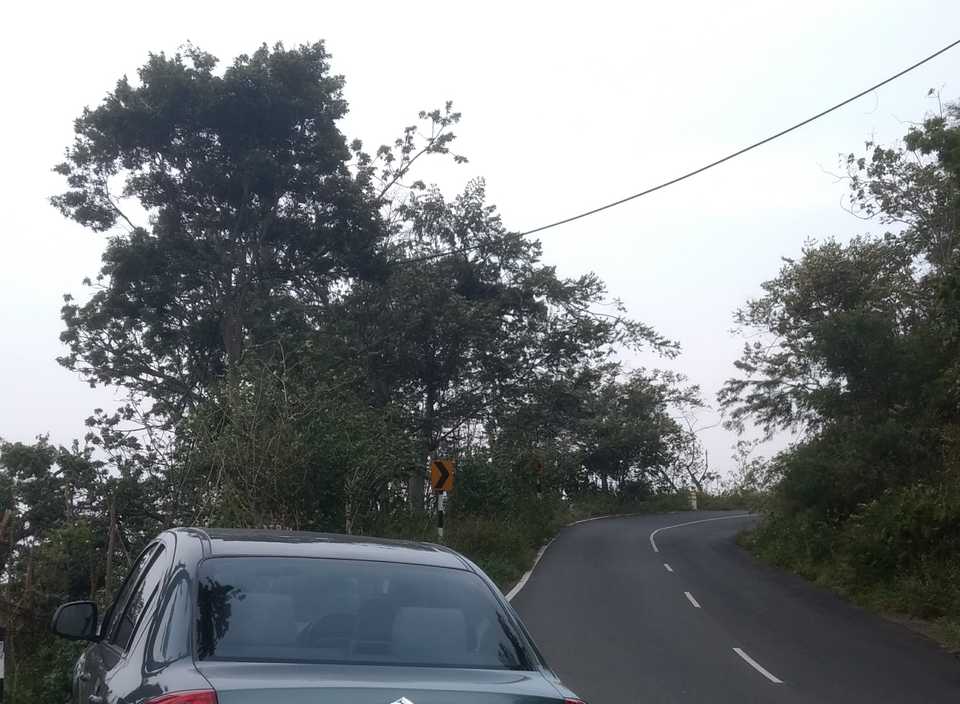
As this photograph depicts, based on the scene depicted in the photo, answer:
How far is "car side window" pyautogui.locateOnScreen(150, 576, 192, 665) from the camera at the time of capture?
12.7 ft

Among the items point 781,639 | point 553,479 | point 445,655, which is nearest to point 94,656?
point 445,655

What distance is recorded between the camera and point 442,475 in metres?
23.2

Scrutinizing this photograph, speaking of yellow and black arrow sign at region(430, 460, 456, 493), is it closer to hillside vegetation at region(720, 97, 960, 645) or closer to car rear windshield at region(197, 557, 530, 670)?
hillside vegetation at region(720, 97, 960, 645)

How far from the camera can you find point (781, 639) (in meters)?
15.3

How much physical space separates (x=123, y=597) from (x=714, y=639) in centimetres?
1088

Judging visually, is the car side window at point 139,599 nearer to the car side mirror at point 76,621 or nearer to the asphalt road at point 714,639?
the car side mirror at point 76,621

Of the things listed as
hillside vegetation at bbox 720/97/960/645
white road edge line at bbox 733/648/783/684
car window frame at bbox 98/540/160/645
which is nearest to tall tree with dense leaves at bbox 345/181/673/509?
hillside vegetation at bbox 720/97/960/645

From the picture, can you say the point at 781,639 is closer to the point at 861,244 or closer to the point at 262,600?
the point at 262,600

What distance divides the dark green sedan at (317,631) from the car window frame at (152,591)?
0.02 m

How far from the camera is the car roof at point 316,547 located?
440 centimetres

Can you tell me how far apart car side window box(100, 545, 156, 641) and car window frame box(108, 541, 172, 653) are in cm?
5

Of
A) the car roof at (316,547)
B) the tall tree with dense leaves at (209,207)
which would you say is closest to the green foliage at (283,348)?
the tall tree with dense leaves at (209,207)

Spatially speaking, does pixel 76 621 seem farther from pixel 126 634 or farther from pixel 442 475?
pixel 442 475

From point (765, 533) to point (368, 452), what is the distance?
1600cm
